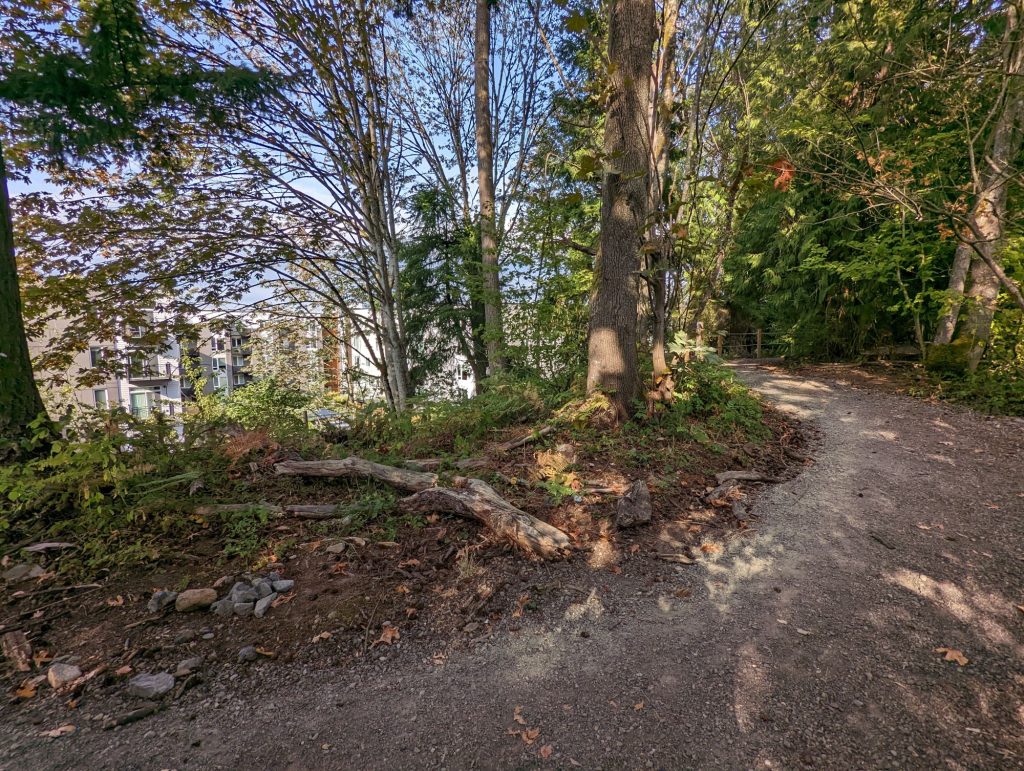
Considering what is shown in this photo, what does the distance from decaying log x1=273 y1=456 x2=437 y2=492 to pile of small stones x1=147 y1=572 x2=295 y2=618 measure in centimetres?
144

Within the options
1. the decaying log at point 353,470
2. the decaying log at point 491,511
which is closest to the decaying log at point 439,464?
the decaying log at point 353,470

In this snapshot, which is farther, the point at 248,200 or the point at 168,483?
the point at 248,200

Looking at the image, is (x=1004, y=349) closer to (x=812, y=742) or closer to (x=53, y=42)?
(x=812, y=742)

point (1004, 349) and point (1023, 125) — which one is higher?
point (1023, 125)

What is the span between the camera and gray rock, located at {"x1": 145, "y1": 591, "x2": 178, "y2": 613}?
249 centimetres

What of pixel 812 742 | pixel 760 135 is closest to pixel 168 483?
pixel 812 742

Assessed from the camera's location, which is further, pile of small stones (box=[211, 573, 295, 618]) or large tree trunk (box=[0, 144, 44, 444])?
large tree trunk (box=[0, 144, 44, 444])

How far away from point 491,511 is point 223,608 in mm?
1817

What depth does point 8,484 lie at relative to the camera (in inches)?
115

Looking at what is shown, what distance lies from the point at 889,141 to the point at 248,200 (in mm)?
13182

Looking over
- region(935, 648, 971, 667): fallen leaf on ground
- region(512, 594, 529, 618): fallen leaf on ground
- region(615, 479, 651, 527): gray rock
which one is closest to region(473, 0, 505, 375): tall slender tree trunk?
region(615, 479, 651, 527): gray rock

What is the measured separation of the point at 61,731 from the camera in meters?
1.75

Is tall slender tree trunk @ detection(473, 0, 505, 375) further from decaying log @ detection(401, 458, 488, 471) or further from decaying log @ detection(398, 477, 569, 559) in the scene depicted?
decaying log @ detection(398, 477, 569, 559)

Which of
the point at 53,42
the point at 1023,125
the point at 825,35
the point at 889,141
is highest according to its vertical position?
the point at 825,35
